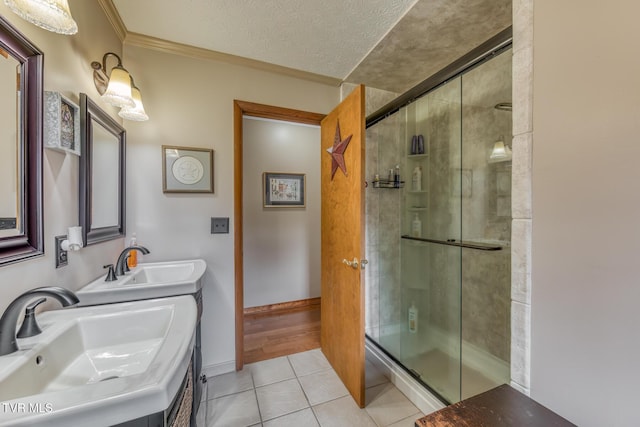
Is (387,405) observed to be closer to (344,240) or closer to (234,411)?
(234,411)

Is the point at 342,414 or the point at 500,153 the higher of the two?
the point at 500,153

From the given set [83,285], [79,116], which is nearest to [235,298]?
[83,285]

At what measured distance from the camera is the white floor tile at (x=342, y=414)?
1443 millimetres

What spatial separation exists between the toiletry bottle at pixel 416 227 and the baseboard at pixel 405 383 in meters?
1.06

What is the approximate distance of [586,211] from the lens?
0.76 m

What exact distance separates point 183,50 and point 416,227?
2327 mm

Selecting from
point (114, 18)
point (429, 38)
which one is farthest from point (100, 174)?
point (429, 38)

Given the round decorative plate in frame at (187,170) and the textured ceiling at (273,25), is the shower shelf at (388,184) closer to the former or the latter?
the textured ceiling at (273,25)

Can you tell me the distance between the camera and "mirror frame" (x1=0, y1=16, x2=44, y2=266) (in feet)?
2.70

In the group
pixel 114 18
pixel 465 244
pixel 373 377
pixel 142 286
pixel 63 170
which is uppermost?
pixel 114 18

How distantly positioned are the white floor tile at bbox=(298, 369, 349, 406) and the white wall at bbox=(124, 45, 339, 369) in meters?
0.63

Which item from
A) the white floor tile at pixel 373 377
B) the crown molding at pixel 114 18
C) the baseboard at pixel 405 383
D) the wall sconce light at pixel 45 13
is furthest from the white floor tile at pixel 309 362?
the crown molding at pixel 114 18

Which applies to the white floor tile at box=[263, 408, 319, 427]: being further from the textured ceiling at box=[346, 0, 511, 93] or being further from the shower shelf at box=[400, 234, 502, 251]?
the textured ceiling at box=[346, 0, 511, 93]

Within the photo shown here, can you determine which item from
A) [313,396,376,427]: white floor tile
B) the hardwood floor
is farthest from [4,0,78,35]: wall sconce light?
the hardwood floor
